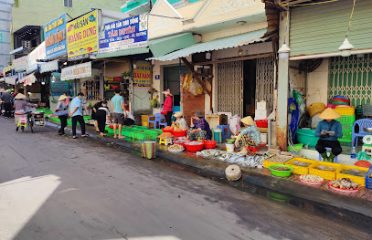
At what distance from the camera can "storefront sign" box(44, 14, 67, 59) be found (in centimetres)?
1977

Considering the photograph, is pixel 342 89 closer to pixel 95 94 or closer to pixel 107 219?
pixel 107 219

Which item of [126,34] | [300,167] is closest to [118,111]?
[126,34]

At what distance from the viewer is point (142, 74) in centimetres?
1414

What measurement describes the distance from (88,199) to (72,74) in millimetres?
12782

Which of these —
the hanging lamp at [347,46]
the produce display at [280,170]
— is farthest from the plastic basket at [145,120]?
the hanging lamp at [347,46]

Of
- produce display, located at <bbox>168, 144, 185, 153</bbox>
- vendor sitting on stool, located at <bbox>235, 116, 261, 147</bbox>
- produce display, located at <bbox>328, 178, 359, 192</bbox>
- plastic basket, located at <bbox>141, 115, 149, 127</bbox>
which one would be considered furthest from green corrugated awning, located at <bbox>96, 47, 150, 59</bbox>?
produce display, located at <bbox>328, 178, 359, 192</bbox>

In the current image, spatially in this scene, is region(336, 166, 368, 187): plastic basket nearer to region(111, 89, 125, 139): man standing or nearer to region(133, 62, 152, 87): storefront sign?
region(111, 89, 125, 139): man standing

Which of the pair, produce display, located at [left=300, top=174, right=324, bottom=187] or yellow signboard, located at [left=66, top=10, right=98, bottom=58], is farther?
yellow signboard, located at [left=66, top=10, right=98, bottom=58]

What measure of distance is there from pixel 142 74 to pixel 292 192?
10.1 meters

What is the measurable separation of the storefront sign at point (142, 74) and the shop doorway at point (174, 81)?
866mm

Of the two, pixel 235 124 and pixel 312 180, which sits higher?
pixel 235 124

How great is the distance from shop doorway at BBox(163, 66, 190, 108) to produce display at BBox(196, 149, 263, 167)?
5283mm

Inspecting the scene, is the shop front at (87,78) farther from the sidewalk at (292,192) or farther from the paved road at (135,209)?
the sidewalk at (292,192)

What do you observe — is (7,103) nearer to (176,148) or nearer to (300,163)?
(176,148)
